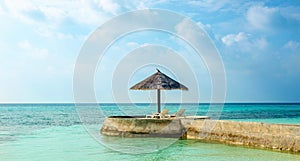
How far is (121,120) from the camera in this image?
2052 centimetres

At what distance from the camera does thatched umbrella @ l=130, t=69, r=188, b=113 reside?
2121 cm

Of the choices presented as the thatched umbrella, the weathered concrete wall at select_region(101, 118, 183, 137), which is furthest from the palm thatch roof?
the weathered concrete wall at select_region(101, 118, 183, 137)

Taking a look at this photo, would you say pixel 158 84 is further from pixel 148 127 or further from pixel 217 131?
pixel 217 131

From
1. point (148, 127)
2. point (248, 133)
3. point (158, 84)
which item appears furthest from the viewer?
point (158, 84)

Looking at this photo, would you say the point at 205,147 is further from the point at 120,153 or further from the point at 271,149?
the point at 120,153

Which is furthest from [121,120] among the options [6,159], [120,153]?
[6,159]

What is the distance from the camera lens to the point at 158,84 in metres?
21.2

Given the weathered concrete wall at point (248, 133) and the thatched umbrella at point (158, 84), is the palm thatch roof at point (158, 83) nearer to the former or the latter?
the thatched umbrella at point (158, 84)

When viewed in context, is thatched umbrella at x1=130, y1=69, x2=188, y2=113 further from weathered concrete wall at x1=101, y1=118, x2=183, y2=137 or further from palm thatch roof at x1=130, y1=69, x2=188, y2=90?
weathered concrete wall at x1=101, y1=118, x2=183, y2=137

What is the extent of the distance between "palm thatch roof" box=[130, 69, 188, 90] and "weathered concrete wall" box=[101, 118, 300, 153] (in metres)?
2.24

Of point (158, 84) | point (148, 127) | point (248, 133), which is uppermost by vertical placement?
point (158, 84)

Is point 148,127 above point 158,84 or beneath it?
beneath

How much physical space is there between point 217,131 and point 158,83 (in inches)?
181

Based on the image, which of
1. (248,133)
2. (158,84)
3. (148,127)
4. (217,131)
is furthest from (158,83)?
(248,133)
